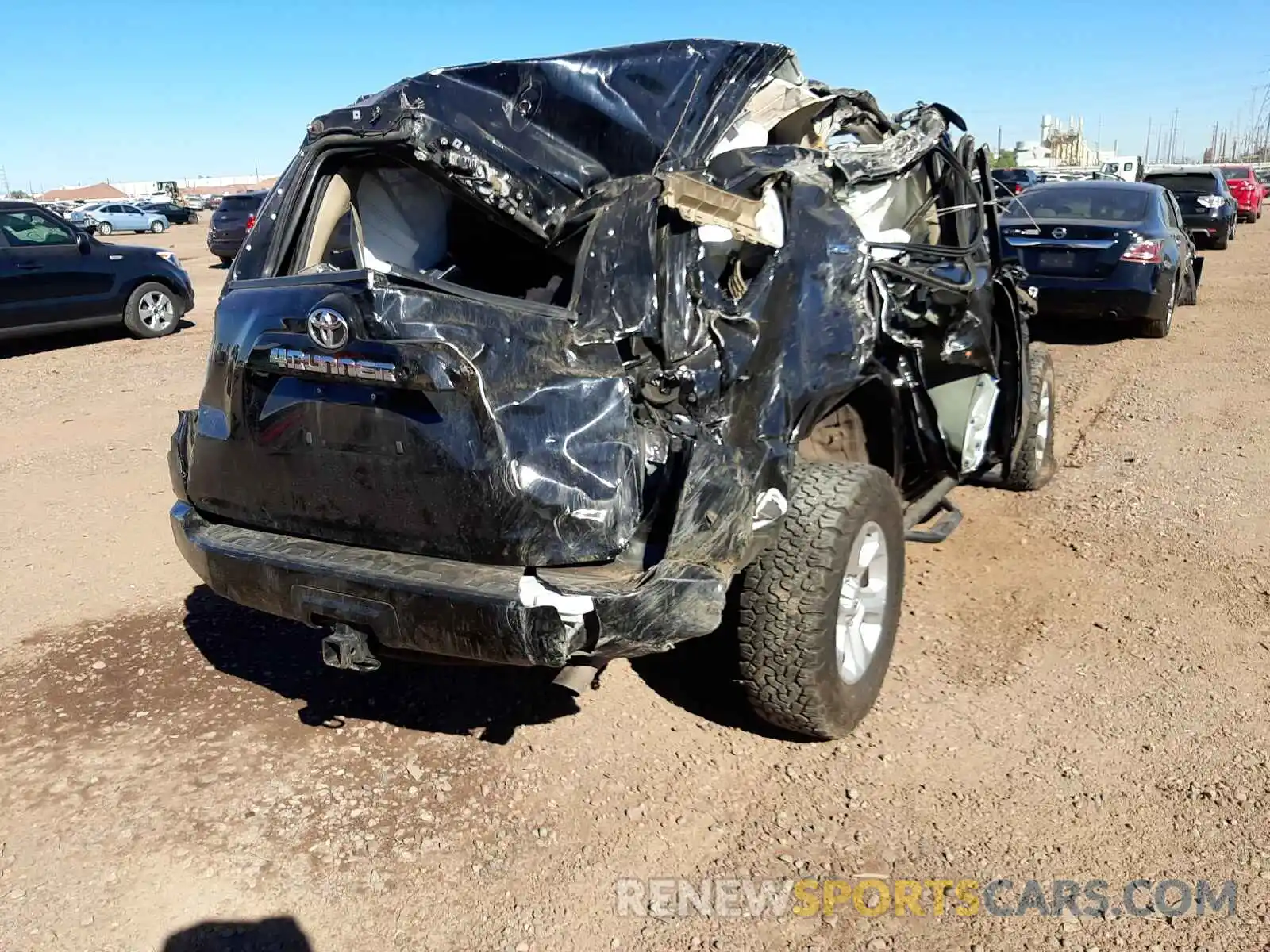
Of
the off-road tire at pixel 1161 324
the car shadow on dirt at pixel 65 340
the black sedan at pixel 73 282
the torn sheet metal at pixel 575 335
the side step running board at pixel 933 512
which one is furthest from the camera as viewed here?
the car shadow on dirt at pixel 65 340

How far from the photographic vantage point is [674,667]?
13.2ft

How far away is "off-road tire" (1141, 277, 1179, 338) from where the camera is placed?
10.3 metres

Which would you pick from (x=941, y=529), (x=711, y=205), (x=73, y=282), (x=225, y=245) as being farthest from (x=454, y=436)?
(x=225, y=245)

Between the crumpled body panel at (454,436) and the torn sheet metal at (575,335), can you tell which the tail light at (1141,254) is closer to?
the torn sheet metal at (575,335)

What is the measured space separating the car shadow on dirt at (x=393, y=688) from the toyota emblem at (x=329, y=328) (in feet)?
4.08

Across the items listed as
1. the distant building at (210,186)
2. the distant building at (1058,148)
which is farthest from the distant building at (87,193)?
the distant building at (1058,148)

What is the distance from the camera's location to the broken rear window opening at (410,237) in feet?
11.8

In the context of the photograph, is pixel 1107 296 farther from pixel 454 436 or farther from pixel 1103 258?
pixel 454 436

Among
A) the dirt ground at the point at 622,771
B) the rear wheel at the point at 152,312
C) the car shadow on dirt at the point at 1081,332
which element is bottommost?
the dirt ground at the point at 622,771

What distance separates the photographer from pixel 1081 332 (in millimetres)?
11273

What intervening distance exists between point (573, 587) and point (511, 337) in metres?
0.72

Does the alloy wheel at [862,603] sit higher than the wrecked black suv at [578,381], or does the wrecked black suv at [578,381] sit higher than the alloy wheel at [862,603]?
the wrecked black suv at [578,381]

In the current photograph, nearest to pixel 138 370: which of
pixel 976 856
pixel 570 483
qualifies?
pixel 570 483

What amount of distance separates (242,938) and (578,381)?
172cm
